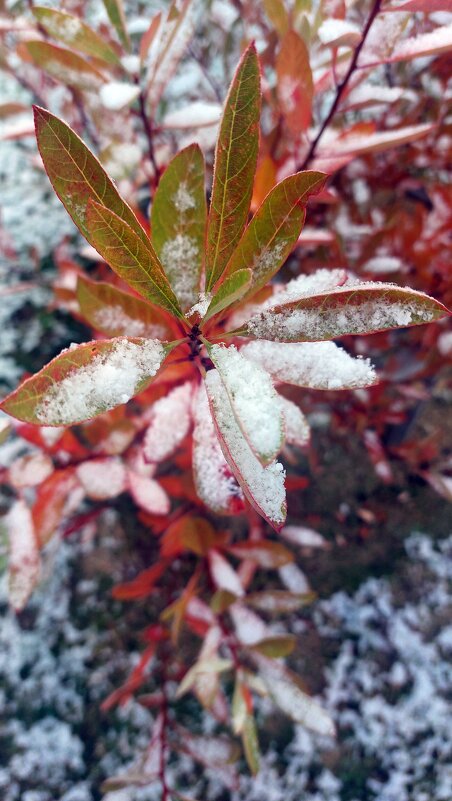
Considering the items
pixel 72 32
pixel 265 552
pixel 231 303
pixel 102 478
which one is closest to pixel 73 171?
pixel 231 303

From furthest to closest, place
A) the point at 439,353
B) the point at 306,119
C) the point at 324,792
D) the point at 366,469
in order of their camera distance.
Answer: the point at 366,469 → the point at 439,353 → the point at 324,792 → the point at 306,119

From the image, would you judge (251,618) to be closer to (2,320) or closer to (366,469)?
(366,469)

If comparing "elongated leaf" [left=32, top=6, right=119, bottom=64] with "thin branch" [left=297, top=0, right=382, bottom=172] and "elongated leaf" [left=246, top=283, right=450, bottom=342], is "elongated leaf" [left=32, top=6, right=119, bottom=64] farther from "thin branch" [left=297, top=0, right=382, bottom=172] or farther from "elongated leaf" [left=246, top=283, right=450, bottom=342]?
"elongated leaf" [left=246, top=283, right=450, bottom=342]

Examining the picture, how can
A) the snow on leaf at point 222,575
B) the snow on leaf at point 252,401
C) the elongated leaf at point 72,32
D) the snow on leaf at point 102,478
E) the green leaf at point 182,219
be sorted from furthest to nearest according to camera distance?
the snow on leaf at point 222,575 < the snow on leaf at point 102,478 < the elongated leaf at point 72,32 < the green leaf at point 182,219 < the snow on leaf at point 252,401

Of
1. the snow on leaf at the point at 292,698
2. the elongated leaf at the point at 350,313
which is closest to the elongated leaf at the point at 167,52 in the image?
the elongated leaf at the point at 350,313

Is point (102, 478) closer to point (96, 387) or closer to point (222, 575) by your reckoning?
point (222, 575)

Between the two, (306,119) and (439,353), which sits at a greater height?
(306,119)

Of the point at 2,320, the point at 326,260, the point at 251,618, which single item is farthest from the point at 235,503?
the point at 2,320

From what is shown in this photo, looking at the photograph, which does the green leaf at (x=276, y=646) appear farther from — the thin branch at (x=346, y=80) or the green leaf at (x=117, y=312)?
the thin branch at (x=346, y=80)
